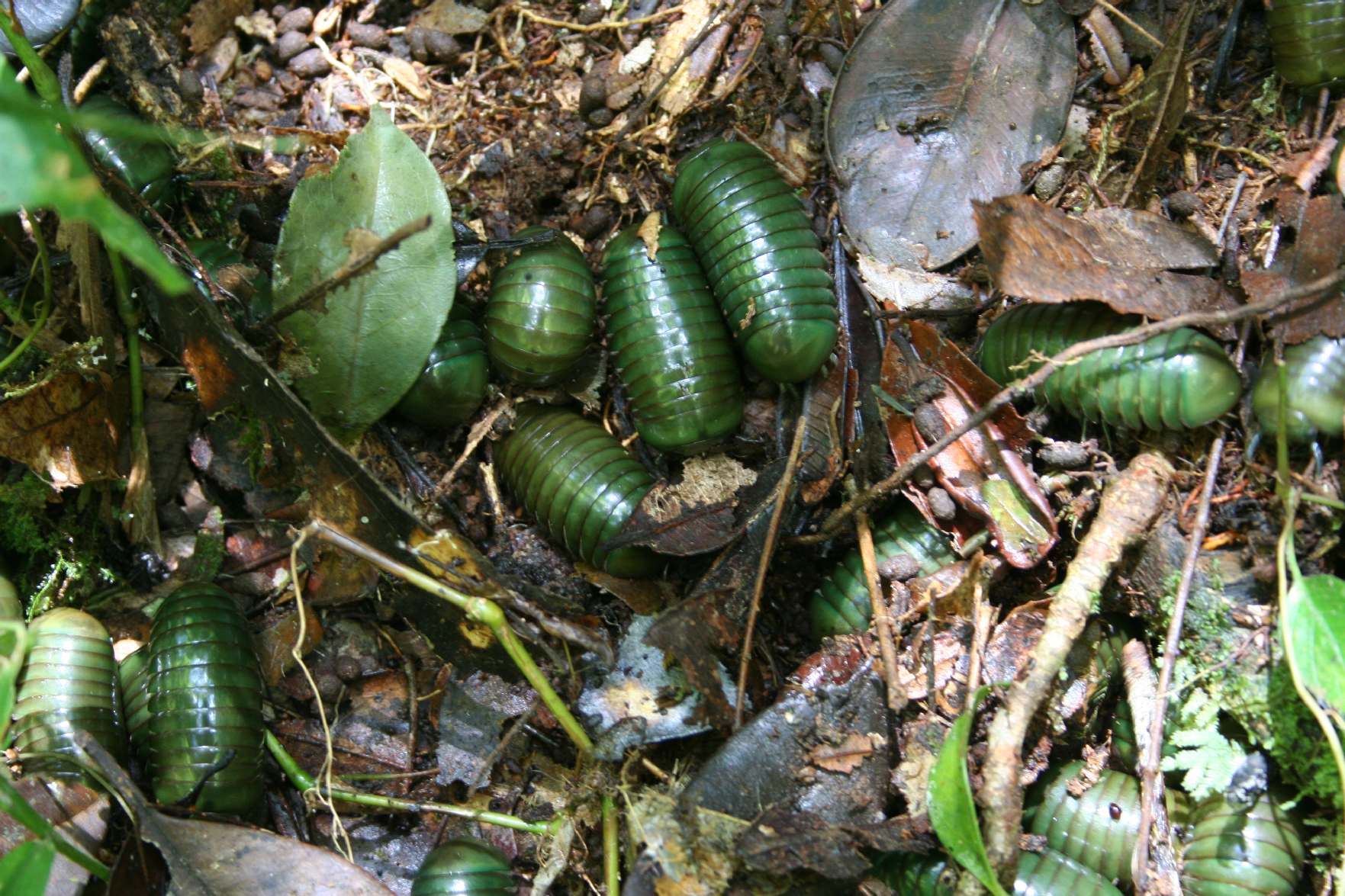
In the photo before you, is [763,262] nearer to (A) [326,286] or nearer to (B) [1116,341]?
(B) [1116,341]

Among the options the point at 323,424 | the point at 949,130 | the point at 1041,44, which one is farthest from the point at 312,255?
the point at 1041,44

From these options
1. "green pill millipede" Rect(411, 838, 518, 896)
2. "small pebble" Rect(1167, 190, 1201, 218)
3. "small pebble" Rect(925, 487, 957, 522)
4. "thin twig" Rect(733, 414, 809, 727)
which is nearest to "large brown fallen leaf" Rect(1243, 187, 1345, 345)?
"small pebble" Rect(1167, 190, 1201, 218)

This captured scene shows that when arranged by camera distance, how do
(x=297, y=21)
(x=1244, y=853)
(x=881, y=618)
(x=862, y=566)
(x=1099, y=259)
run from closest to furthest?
(x=1244, y=853), (x=881, y=618), (x=1099, y=259), (x=862, y=566), (x=297, y=21)

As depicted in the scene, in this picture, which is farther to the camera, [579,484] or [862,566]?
[579,484]

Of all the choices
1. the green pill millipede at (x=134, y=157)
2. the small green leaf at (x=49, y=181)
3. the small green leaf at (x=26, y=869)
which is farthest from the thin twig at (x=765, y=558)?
the green pill millipede at (x=134, y=157)

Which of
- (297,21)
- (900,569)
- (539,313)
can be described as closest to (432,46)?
(297,21)

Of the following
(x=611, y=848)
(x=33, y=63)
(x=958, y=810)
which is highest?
(x=33, y=63)

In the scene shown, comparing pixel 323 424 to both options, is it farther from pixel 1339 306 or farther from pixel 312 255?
pixel 1339 306
